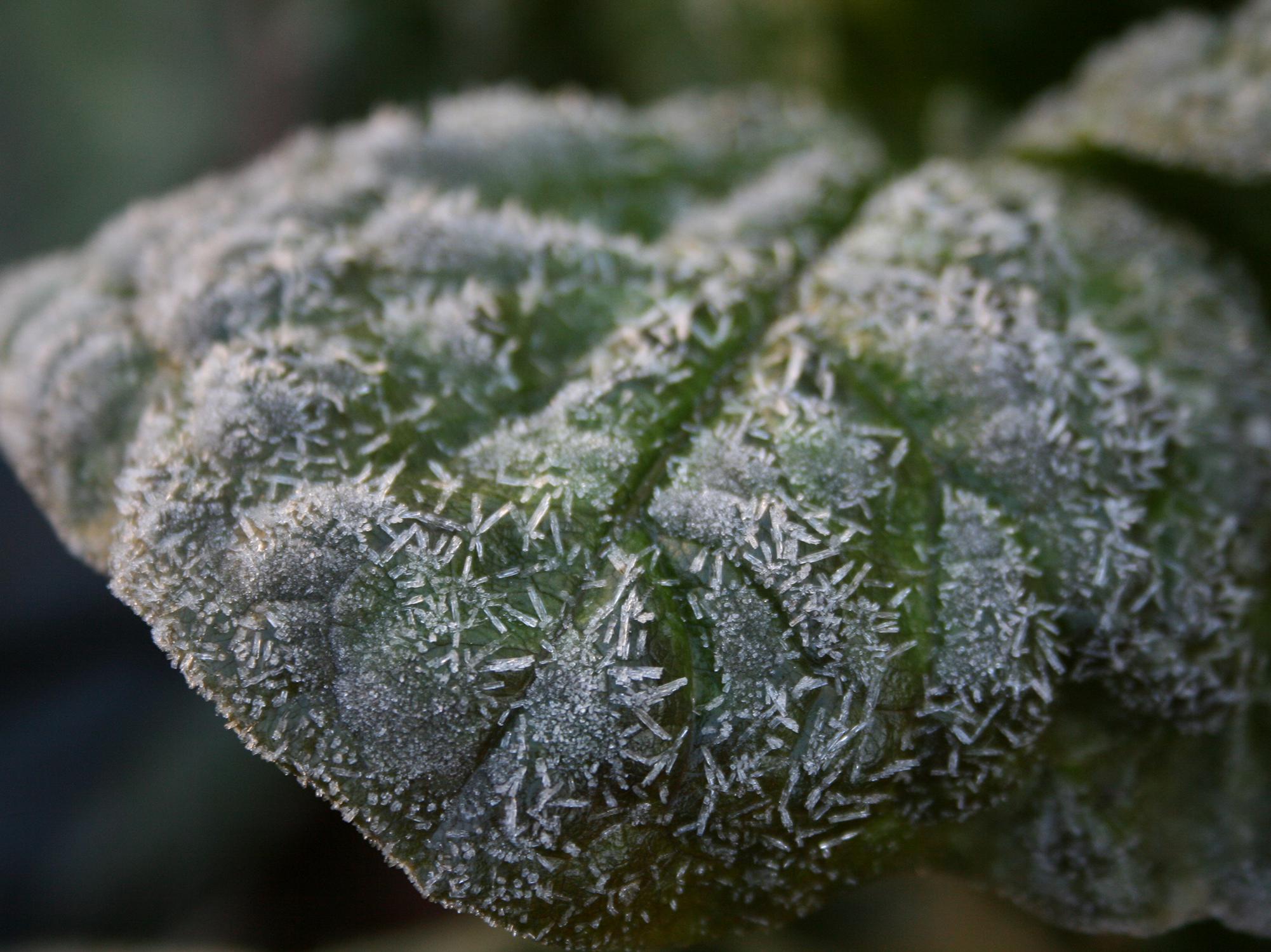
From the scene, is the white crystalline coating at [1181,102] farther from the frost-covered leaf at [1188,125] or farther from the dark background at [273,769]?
the dark background at [273,769]

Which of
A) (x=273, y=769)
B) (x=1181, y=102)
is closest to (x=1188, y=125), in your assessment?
(x=1181, y=102)

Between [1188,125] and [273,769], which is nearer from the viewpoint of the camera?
[1188,125]

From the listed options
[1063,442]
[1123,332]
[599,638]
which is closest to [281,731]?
[599,638]

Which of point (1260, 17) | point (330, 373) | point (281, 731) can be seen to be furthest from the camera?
point (1260, 17)

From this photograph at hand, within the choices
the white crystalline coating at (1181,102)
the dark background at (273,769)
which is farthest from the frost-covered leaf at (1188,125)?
the dark background at (273,769)

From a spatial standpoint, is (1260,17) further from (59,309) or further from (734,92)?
(59,309)

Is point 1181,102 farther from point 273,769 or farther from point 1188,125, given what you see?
point 273,769
